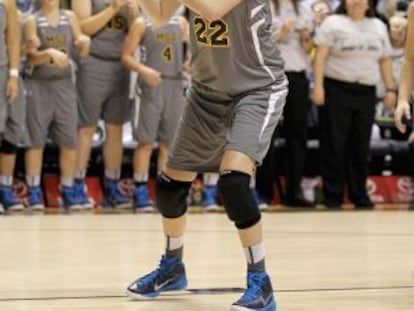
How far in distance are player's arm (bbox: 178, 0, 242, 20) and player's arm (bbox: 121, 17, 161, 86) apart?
497cm

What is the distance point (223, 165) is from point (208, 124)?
30 cm

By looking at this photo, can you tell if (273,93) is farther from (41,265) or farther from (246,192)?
(41,265)

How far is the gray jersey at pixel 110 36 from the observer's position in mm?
9344

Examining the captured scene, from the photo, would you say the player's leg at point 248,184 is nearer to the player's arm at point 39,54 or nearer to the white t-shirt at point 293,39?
the player's arm at point 39,54

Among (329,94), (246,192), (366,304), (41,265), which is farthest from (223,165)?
(329,94)

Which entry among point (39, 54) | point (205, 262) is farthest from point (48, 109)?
point (205, 262)

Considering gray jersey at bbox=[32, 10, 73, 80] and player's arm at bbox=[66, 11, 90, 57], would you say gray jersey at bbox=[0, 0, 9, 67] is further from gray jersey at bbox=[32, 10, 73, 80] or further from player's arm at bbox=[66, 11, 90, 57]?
player's arm at bbox=[66, 11, 90, 57]

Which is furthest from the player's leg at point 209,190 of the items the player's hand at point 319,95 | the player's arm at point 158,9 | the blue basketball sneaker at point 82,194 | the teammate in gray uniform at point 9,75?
the player's arm at point 158,9

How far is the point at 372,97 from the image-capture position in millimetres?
9922

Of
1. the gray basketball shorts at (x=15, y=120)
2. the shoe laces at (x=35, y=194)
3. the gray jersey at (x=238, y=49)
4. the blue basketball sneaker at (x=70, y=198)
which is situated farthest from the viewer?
the blue basketball sneaker at (x=70, y=198)

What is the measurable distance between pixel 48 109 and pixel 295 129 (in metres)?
2.36

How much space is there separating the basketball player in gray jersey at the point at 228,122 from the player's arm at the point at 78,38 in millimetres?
4343

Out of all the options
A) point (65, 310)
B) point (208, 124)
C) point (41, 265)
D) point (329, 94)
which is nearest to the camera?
point (65, 310)

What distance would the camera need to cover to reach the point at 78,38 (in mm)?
8961
